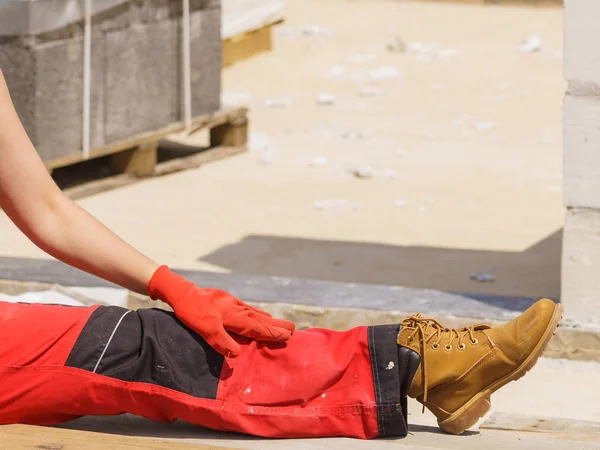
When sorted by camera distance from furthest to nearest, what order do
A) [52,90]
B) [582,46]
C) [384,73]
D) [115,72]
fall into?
[384,73] → [115,72] → [52,90] → [582,46]

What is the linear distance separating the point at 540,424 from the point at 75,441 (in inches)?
53.4

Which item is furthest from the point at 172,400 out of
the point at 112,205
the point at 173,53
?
the point at 173,53

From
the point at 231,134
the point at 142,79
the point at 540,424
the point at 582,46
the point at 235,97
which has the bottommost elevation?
the point at 540,424

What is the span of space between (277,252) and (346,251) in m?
0.34

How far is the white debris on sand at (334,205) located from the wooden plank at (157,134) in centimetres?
121

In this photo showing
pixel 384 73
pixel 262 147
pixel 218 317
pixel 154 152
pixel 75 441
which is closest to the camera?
pixel 75 441

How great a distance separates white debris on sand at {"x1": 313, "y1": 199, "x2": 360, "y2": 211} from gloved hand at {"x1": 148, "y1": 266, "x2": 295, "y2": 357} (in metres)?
3.66

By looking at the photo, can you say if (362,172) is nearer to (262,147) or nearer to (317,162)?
(317,162)

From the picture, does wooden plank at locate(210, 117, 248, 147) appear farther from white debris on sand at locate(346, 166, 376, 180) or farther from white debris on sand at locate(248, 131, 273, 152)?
white debris on sand at locate(346, 166, 376, 180)

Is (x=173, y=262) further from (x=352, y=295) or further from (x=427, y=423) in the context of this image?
(x=427, y=423)

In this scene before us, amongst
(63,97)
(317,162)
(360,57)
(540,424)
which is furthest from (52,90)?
(360,57)

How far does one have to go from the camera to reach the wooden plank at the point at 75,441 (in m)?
2.47

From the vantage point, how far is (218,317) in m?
2.63

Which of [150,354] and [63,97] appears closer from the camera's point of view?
[150,354]
